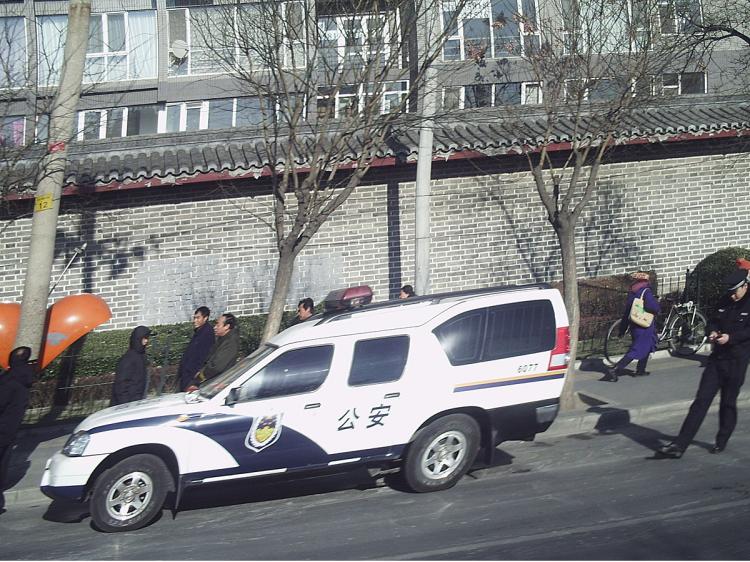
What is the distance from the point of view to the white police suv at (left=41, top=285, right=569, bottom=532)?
324 inches

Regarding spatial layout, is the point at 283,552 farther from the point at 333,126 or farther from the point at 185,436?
the point at 333,126

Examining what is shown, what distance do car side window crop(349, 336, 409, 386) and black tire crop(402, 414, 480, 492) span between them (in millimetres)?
626

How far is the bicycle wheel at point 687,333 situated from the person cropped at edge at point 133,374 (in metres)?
8.21

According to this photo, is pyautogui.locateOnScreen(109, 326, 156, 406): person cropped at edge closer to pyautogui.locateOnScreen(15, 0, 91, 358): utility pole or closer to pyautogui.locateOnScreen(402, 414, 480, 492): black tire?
pyautogui.locateOnScreen(15, 0, 91, 358): utility pole

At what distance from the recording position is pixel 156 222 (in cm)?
1498

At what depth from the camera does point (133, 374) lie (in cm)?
1030

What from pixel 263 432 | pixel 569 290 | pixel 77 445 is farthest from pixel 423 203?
pixel 77 445

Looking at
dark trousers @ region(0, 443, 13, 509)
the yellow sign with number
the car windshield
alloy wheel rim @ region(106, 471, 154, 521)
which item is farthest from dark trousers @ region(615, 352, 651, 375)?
dark trousers @ region(0, 443, 13, 509)

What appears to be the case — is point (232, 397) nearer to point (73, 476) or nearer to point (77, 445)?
point (77, 445)

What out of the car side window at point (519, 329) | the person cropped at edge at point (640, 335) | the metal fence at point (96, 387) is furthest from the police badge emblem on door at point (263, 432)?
the person cropped at edge at point (640, 335)

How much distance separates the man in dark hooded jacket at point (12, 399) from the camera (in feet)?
29.5

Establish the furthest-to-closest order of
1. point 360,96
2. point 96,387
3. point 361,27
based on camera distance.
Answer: point 96,387
point 360,96
point 361,27

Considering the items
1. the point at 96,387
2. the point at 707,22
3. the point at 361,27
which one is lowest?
the point at 96,387

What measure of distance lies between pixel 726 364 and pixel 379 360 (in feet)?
11.1
